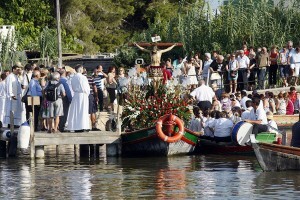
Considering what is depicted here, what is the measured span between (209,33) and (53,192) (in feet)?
73.0

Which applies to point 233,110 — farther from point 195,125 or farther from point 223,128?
point 223,128

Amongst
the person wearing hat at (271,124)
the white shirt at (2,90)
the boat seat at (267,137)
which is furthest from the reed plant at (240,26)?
the boat seat at (267,137)

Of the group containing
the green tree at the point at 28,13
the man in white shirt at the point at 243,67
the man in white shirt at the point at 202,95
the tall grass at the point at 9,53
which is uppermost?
the green tree at the point at 28,13

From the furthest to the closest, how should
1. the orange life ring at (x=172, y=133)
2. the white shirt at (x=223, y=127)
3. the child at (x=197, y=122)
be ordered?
1. the child at (x=197, y=122)
2. the white shirt at (x=223, y=127)
3. the orange life ring at (x=172, y=133)

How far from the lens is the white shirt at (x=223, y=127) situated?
35.2 meters

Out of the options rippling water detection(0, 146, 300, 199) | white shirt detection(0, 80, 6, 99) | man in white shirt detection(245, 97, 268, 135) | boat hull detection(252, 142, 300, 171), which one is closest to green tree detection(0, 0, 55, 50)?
→ white shirt detection(0, 80, 6, 99)

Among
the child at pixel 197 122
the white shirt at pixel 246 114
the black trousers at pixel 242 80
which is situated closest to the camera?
the white shirt at pixel 246 114

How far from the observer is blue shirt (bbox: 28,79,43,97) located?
35.3 metres

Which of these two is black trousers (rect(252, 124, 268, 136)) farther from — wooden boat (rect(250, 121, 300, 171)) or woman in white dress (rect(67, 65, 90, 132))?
woman in white dress (rect(67, 65, 90, 132))

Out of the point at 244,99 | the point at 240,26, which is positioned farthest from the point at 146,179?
the point at 240,26

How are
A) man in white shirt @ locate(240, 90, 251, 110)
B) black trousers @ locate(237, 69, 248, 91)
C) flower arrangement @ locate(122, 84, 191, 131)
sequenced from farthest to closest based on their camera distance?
black trousers @ locate(237, 69, 248, 91)
man in white shirt @ locate(240, 90, 251, 110)
flower arrangement @ locate(122, 84, 191, 131)

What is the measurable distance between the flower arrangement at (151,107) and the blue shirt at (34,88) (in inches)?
90.9

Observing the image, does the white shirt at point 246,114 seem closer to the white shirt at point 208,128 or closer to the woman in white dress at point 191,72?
the white shirt at point 208,128

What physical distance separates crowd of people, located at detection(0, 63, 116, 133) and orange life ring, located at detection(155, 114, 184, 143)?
73.3 inches
